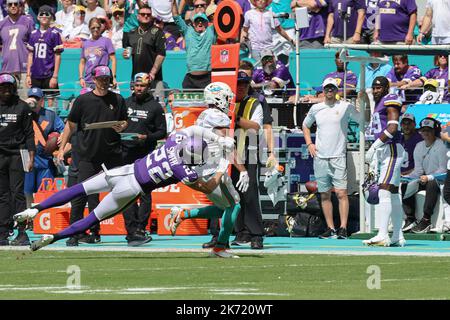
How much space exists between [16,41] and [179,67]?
337 cm

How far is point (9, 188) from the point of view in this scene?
58.2ft

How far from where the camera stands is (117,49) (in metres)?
26.9

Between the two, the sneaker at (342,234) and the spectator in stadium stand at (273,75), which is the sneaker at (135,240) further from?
the spectator in stadium stand at (273,75)

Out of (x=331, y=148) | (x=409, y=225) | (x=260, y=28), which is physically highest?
(x=260, y=28)

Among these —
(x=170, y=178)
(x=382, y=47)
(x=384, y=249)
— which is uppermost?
(x=382, y=47)

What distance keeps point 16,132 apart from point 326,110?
4784mm

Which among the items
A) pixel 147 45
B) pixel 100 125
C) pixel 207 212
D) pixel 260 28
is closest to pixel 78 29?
pixel 147 45

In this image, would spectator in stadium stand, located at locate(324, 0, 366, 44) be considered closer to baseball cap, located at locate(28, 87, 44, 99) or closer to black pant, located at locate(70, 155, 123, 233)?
baseball cap, located at locate(28, 87, 44, 99)

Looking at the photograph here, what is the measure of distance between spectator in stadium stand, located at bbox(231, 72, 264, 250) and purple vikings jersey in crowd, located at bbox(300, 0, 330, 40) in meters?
7.31

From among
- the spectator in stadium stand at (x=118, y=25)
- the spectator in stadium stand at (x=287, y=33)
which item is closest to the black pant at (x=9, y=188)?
the spectator in stadium stand at (x=287, y=33)

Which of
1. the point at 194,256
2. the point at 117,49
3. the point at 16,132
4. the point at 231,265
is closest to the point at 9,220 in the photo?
the point at 16,132

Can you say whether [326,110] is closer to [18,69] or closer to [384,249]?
[384,249]

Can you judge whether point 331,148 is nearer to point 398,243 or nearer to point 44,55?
point 398,243

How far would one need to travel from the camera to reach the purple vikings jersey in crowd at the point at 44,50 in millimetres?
24375
